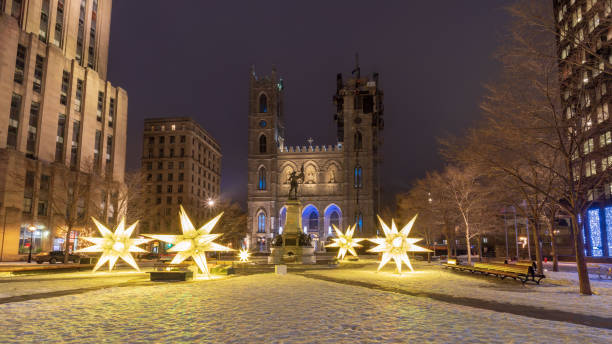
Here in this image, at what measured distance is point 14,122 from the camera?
42.2 m

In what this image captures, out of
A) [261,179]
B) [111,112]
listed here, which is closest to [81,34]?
[111,112]

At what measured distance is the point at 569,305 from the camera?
11.4 meters

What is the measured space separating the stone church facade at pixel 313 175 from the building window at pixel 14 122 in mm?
50384

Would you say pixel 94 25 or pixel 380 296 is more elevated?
pixel 94 25

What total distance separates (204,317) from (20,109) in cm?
4413

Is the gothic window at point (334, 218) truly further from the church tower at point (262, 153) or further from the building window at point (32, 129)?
the building window at point (32, 129)

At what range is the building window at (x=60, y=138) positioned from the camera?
47.8 metres

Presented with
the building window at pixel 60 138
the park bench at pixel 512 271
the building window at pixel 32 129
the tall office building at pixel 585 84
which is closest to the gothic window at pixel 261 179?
the building window at pixel 60 138

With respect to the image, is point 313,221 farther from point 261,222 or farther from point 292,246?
point 292,246

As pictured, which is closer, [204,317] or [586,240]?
[204,317]

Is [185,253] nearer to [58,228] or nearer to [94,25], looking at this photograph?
[58,228]

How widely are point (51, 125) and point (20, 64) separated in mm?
6889

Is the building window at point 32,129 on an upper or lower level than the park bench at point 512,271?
upper

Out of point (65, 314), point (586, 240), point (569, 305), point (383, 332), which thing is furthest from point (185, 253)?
point (586, 240)
